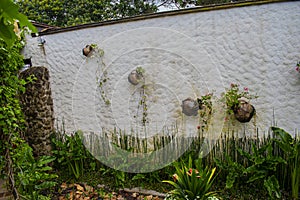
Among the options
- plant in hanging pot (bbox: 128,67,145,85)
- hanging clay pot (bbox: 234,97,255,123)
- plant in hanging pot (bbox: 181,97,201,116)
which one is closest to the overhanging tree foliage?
plant in hanging pot (bbox: 128,67,145,85)

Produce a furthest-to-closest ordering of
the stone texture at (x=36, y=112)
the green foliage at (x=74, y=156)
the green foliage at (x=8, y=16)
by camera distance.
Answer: the stone texture at (x=36, y=112), the green foliage at (x=74, y=156), the green foliage at (x=8, y=16)

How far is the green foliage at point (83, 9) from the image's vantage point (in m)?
8.42

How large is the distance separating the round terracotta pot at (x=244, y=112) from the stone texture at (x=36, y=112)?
2492 millimetres

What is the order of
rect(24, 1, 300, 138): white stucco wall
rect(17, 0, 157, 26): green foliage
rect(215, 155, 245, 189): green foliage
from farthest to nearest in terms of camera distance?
1. rect(17, 0, 157, 26): green foliage
2. rect(24, 1, 300, 138): white stucco wall
3. rect(215, 155, 245, 189): green foliage

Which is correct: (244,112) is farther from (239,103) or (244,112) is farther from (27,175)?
(27,175)

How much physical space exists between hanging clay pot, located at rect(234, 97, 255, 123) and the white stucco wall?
0.12 m

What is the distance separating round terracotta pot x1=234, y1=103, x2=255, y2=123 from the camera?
104 inches

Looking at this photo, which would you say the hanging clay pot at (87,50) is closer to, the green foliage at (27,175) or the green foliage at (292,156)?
the green foliage at (27,175)

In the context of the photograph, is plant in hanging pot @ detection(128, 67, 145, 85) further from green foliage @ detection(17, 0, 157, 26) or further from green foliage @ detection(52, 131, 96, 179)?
green foliage @ detection(17, 0, 157, 26)

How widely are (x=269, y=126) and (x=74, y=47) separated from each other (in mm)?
2751

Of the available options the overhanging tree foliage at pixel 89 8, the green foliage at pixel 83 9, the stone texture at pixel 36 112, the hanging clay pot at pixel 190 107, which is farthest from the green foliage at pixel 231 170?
the green foliage at pixel 83 9

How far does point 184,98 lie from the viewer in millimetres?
3078

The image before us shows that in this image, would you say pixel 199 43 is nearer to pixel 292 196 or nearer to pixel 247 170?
pixel 247 170

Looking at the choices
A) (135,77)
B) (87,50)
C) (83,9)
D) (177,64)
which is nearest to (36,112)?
(87,50)
